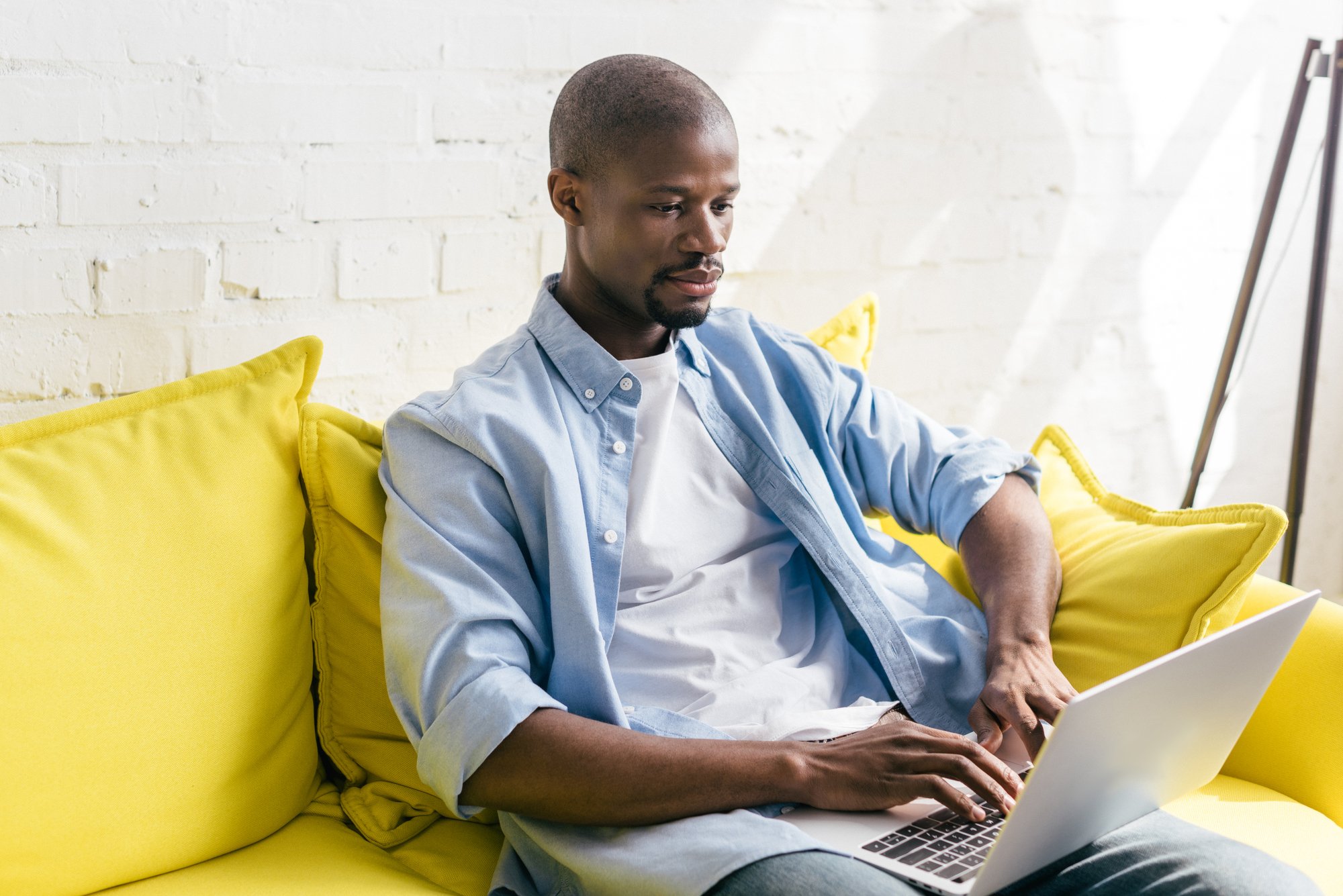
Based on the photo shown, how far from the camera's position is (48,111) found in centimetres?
142

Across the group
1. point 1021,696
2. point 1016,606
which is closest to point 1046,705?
point 1021,696

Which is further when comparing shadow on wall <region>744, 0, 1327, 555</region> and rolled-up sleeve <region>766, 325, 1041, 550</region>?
shadow on wall <region>744, 0, 1327, 555</region>

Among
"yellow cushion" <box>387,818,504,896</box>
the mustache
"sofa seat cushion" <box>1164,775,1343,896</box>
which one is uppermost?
the mustache

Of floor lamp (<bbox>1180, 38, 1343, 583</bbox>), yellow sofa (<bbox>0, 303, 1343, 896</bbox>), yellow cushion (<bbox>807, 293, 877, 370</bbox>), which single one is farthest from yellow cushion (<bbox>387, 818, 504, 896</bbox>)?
floor lamp (<bbox>1180, 38, 1343, 583</bbox>)

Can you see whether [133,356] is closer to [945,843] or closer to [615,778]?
[615,778]

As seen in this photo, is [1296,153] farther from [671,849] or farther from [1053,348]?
[671,849]

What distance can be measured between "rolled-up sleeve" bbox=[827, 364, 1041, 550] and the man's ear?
0.38 metres

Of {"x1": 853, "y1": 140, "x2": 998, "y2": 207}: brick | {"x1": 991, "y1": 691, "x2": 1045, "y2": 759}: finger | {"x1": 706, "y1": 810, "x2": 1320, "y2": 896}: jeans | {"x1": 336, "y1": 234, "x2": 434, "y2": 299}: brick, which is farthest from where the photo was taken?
{"x1": 853, "y1": 140, "x2": 998, "y2": 207}: brick

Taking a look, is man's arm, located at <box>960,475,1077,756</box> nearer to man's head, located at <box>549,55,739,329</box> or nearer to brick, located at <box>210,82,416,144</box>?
man's head, located at <box>549,55,739,329</box>

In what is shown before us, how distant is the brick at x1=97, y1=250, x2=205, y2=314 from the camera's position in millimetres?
1484

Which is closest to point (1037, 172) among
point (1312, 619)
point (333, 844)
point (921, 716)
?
point (1312, 619)

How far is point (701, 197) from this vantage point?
1.41 m

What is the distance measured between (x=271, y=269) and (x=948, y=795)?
103 cm

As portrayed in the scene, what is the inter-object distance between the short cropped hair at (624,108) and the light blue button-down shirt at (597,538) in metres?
0.17
